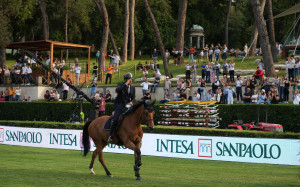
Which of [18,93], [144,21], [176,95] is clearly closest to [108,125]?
[176,95]

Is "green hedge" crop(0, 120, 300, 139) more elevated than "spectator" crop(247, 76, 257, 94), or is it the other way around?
"spectator" crop(247, 76, 257, 94)

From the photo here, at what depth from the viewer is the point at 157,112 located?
3191 centimetres

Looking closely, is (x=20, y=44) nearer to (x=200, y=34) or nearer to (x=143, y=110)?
(x=143, y=110)

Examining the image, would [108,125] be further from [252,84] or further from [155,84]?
[155,84]

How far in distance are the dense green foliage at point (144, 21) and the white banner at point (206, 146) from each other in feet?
138

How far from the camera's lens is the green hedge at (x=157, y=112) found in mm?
27609

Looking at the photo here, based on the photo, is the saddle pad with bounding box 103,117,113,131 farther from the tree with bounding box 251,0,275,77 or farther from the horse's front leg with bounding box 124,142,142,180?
the tree with bounding box 251,0,275,77

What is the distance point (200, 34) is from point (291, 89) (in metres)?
44.5

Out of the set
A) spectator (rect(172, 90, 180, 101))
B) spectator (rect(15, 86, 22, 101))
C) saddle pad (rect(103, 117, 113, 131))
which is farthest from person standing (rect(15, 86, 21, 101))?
saddle pad (rect(103, 117, 113, 131))

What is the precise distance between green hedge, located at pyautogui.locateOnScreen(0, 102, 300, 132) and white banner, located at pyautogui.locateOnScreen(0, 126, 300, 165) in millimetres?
8243

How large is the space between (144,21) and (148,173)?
63.0 m

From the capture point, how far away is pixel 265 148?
18500 mm

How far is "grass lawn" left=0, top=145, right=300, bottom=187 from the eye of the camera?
12539 millimetres

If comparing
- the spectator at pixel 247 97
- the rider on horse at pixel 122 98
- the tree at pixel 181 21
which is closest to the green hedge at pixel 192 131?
the spectator at pixel 247 97
